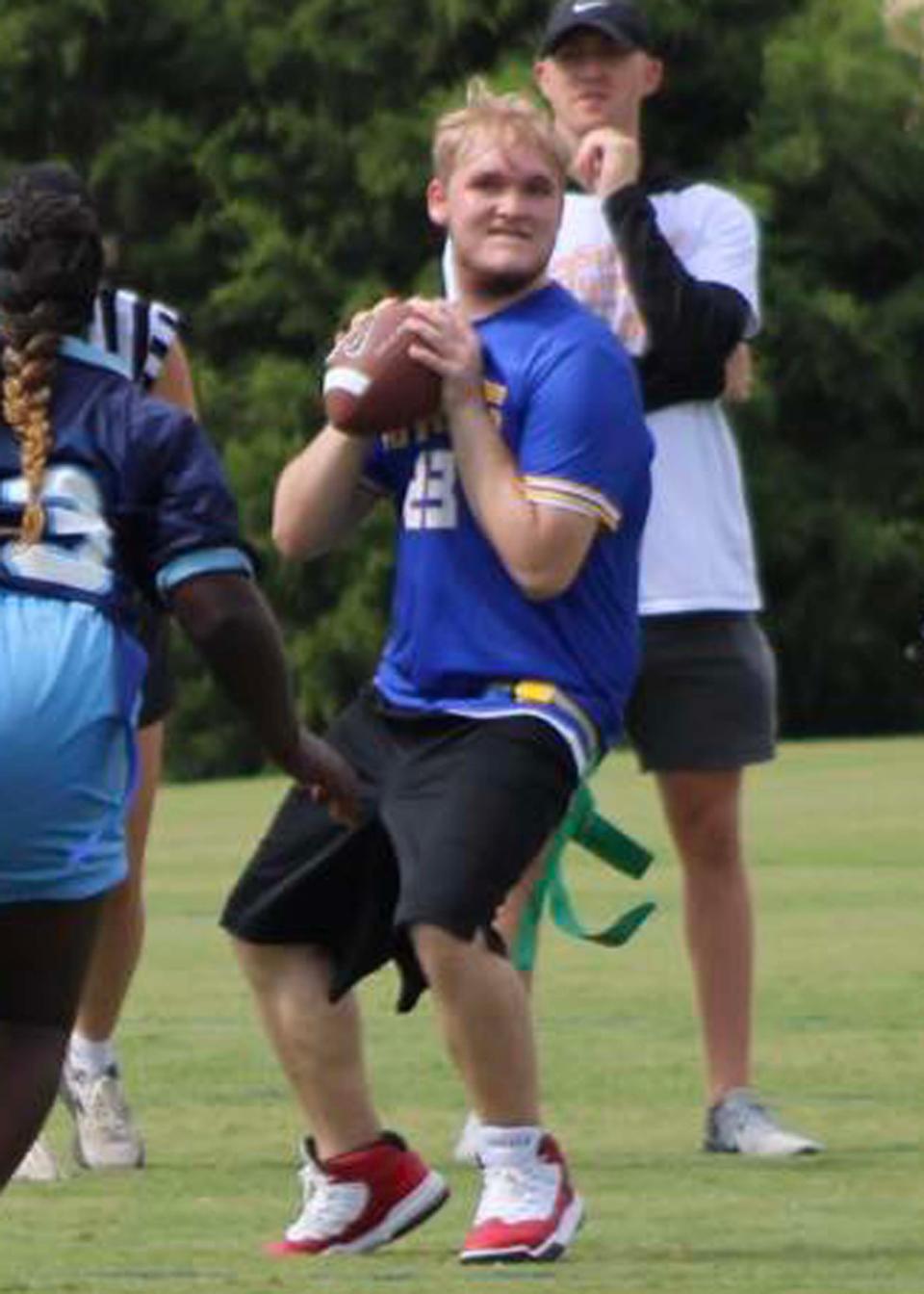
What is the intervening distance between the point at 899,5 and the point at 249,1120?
32.3 m

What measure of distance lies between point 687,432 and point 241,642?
274 cm

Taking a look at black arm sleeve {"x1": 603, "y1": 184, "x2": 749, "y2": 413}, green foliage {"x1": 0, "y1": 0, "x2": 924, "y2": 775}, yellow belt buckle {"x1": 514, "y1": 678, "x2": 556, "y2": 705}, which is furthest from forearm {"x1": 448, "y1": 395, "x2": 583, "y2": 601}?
green foliage {"x1": 0, "y1": 0, "x2": 924, "y2": 775}

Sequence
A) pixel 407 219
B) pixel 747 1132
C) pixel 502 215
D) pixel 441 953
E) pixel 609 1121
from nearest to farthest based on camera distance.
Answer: pixel 441 953
pixel 502 215
pixel 747 1132
pixel 609 1121
pixel 407 219

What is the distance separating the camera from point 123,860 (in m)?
6.38

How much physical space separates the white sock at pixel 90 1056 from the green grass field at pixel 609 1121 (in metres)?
0.21

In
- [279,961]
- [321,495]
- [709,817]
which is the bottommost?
[709,817]

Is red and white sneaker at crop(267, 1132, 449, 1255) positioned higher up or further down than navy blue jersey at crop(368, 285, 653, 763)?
further down

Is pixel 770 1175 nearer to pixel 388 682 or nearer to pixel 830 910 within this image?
pixel 388 682

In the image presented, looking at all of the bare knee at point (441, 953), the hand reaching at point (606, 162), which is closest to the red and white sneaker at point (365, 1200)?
the bare knee at point (441, 953)

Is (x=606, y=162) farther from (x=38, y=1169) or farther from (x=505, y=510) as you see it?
(x=38, y=1169)

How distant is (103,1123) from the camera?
874 centimetres

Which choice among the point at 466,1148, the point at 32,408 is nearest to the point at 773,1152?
the point at 466,1148

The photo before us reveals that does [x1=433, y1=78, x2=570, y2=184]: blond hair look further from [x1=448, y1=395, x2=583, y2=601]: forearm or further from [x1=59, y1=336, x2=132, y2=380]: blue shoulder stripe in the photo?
[x1=59, y1=336, x2=132, y2=380]: blue shoulder stripe

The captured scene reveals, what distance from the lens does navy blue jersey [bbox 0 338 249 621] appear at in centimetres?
625
